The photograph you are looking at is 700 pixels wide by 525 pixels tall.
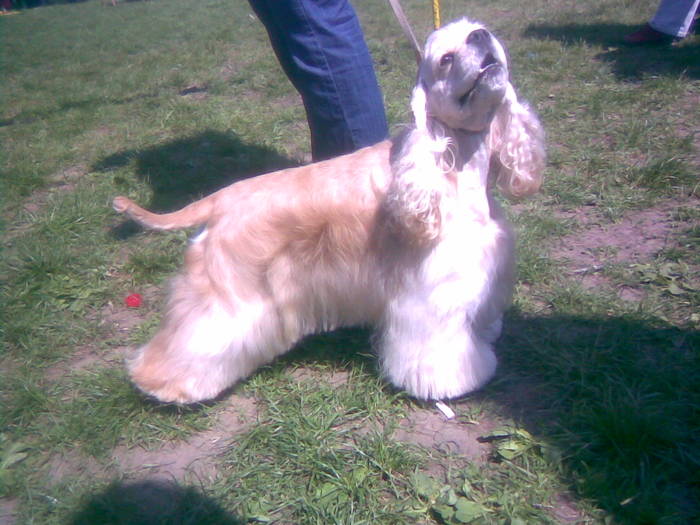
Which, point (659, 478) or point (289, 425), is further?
point (289, 425)

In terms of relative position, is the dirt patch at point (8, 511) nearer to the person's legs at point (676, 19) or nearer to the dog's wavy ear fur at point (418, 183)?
the dog's wavy ear fur at point (418, 183)

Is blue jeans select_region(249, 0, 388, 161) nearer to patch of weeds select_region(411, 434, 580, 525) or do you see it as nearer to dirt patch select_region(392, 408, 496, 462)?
dirt patch select_region(392, 408, 496, 462)

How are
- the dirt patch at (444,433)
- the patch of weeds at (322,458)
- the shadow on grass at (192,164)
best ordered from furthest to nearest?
the shadow on grass at (192,164) < the dirt patch at (444,433) < the patch of weeds at (322,458)

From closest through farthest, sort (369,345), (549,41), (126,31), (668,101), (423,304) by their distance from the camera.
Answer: (423,304) → (369,345) → (668,101) → (549,41) → (126,31)

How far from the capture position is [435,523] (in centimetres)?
181

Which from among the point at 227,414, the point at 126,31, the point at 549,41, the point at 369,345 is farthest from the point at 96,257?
the point at 126,31

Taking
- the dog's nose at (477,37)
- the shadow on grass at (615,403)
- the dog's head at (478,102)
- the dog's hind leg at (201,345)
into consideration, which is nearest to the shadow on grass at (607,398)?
the shadow on grass at (615,403)

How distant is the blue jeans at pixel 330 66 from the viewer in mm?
2877

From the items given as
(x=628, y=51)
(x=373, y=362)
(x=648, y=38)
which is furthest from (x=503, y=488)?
(x=648, y=38)

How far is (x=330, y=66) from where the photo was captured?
9.81ft

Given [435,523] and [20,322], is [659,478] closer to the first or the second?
[435,523]

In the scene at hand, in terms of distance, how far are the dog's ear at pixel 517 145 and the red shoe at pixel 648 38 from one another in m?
4.21

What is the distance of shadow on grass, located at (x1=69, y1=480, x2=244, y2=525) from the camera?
6.26ft

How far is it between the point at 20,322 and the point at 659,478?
3.02m
